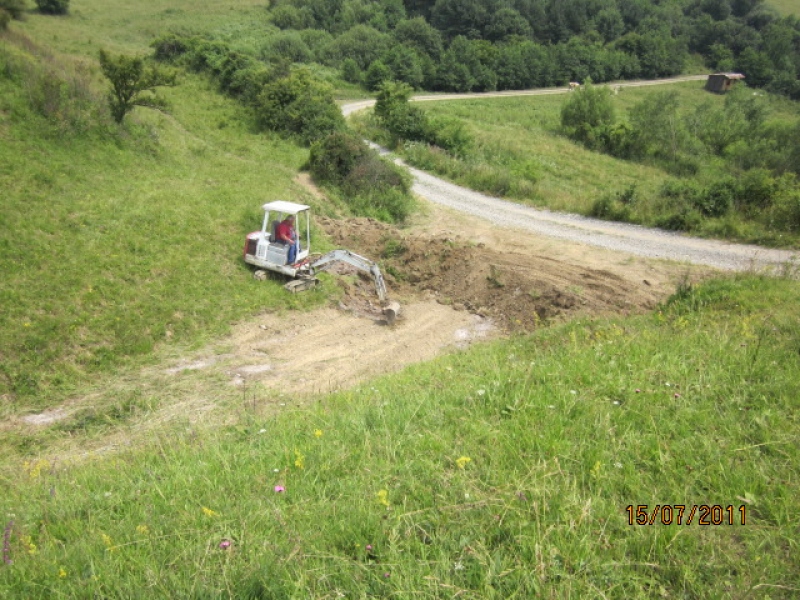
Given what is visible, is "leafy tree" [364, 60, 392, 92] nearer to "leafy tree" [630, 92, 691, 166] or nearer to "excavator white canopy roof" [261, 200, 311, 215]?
"leafy tree" [630, 92, 691, 166]

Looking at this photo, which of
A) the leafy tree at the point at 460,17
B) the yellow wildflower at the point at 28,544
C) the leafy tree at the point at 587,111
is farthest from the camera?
the leafy tree at the point at 460,17

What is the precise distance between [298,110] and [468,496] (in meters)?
26.8

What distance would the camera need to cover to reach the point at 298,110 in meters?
27.8

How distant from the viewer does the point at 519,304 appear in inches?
549

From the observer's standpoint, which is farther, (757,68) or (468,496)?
(757,68)

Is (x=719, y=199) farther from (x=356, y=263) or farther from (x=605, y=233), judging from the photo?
(x=356, y=263)

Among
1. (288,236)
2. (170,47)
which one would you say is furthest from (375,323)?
(170,47)

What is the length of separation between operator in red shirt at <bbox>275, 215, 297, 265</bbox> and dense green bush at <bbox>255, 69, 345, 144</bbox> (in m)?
14.1

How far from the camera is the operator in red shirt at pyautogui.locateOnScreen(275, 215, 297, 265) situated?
45.6 ft

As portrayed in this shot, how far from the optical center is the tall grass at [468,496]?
3.33 meters

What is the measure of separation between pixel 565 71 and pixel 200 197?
74050mm

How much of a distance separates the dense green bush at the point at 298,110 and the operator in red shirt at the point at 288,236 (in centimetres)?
1410
